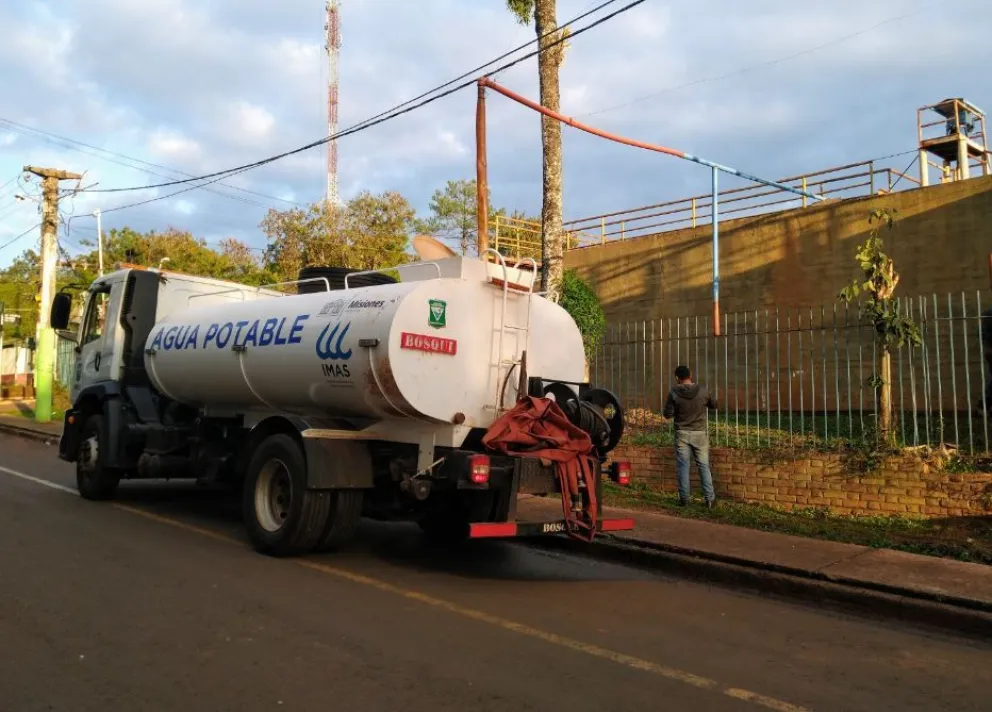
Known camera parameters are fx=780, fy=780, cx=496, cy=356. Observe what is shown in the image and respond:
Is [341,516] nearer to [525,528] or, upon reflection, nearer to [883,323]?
[525,528]

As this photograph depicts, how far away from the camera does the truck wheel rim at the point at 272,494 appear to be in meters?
7.22

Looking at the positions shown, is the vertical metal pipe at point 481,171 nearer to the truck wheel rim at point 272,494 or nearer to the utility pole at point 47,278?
the truck wheel rim at point 272,494

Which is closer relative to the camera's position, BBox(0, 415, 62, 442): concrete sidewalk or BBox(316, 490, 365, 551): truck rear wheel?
BBox(316, 490, 365, 551): truck rear wheel

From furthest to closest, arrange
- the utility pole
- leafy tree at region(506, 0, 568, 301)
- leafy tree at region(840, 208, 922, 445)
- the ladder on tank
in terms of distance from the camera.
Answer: the utility pole → leafy tree at region(506, 0, 568, 301) → leafy tree at region(840, 208, 922, 445) → the ladder on tank

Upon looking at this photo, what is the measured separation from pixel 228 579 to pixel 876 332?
7669mm

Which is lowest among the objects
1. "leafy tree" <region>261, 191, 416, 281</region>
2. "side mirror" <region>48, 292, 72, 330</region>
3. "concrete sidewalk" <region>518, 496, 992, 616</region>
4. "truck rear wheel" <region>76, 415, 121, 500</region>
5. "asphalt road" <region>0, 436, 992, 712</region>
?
"asphalt road" <region>0, 436, 992, 712</region>

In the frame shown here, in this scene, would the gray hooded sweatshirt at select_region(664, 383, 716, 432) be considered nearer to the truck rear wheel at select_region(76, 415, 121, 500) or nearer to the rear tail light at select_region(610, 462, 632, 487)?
the rear tail light at select_region(610, 462, 632, 487)

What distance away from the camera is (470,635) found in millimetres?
4926

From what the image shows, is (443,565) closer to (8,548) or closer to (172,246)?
(8,548)

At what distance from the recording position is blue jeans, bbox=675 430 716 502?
930 cm

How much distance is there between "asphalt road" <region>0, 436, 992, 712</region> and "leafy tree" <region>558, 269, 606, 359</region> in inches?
402

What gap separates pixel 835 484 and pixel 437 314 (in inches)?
208

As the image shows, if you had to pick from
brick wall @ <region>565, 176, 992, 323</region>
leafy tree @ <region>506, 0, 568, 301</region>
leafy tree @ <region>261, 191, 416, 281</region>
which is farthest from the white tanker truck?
leafy tree @ <region>261, 191, 416, 281</region>

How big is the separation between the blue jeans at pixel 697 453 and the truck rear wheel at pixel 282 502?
448 cm
